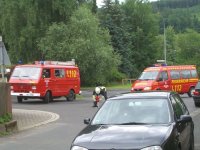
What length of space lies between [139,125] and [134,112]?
540 mm

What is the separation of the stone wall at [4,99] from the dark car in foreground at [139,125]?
6870 mm

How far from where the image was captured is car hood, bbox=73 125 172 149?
7504mm

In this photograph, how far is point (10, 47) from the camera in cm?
6022

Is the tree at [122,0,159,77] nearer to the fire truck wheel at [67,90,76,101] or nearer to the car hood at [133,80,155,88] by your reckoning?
the fire truck wheel at [67,90,76,101]

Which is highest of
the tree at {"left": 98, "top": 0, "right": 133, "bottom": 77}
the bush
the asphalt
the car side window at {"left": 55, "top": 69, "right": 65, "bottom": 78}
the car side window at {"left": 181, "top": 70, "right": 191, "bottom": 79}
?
the tree at {"left": 98, "top": 0, "right": 133, "bottom": 77}

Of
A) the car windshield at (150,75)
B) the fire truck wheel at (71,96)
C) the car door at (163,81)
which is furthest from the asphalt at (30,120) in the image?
the car door at (163,81)

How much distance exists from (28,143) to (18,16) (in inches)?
1863

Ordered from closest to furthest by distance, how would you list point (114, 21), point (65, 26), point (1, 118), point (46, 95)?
1. point (1, 118)
2. point (46, 95)
3. point (65, 26)
4. point (114, 21)

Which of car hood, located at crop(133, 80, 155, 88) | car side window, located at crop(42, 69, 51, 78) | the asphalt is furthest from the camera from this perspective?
car hood, located at crop(133, 80, 155, 88)

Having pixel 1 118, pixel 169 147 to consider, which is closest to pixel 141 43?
pixel 1 118

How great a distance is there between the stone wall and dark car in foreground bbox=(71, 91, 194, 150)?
270 inches

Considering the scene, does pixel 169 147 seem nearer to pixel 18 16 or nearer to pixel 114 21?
pixel 18 16

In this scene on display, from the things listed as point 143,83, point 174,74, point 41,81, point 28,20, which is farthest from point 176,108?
point 28,20

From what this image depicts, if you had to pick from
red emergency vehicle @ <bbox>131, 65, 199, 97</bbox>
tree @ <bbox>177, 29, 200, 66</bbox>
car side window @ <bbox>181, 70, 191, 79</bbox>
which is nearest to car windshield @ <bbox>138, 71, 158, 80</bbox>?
red emergency vehicle @ <bbox>131, 65, 199, 97</bbox>
